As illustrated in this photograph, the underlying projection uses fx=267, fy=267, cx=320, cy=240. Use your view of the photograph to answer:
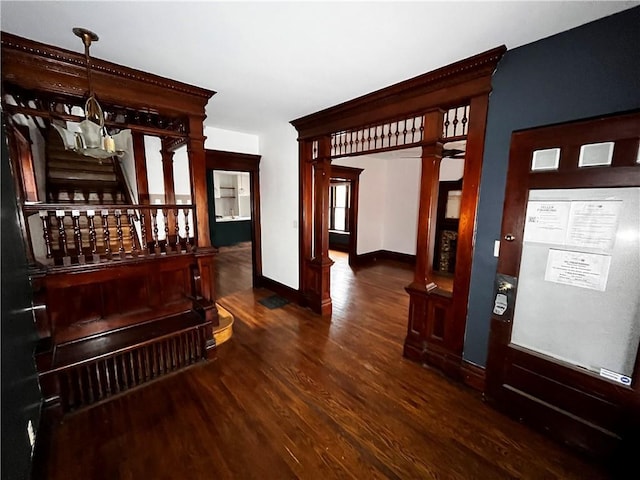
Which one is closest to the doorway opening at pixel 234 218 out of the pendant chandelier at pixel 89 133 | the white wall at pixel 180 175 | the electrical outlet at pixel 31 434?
the white wall at pixel 180 175

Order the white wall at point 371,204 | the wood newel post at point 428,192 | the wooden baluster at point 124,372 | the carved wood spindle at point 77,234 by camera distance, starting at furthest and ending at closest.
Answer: the white wall at point 371,204
the wood newel post at point 428,192
the wooden baluster at point 124,372
the carved wood spindle at point 77,234

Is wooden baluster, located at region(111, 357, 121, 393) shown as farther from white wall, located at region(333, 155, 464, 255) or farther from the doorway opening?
white wall, located at region(333, 155, 464, 255)

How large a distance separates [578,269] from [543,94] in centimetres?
115

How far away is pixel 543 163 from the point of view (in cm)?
175

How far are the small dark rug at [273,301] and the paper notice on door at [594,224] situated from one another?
10.6 ft

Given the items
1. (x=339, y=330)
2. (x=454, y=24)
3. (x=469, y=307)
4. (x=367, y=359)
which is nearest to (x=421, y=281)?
(x=469, y=307)

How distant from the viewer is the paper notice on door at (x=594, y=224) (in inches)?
60.0

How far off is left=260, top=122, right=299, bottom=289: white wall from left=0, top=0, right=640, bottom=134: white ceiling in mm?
1444

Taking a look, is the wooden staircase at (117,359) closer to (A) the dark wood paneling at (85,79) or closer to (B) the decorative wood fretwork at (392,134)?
(A) the dark wood paneling at (85,79)

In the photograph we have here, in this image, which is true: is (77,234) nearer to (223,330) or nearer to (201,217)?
(201,217)

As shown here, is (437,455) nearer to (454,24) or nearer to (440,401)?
(440,401)

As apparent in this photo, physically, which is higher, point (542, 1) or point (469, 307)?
point (542, 1)

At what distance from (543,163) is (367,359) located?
6.99ft

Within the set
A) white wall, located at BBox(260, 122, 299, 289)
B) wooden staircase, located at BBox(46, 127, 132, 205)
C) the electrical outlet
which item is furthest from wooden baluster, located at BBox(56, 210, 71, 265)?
white wall, located at BBox(260, 122, 299, 289)
